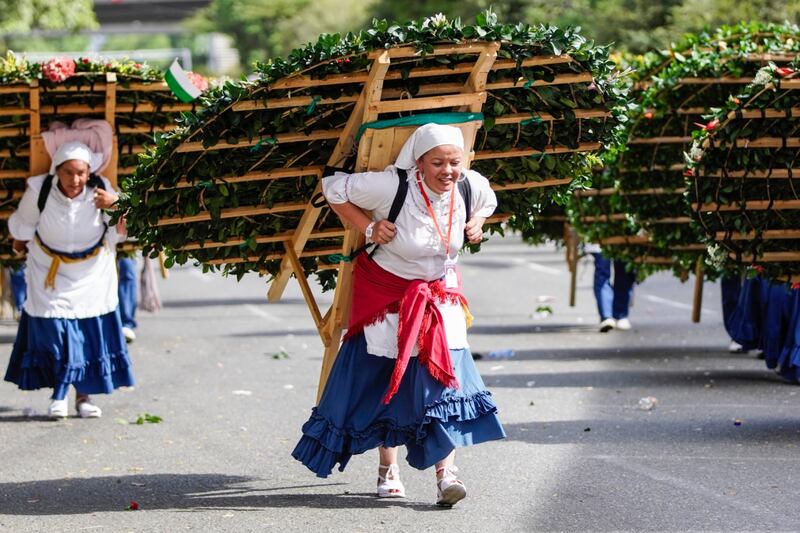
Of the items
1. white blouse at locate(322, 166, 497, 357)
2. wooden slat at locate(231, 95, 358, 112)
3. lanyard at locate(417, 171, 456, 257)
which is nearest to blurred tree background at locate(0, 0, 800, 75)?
wooden slat at locate(231, 95, 358, 112)

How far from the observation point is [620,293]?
17.5 m

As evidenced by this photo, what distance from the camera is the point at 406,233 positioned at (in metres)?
8.02

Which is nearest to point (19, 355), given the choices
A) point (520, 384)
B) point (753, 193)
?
point (520, 384)

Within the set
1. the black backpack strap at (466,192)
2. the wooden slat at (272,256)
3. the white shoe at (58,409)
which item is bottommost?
the white shoe at (58,409)

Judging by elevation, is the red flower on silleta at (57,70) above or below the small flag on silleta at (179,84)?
above

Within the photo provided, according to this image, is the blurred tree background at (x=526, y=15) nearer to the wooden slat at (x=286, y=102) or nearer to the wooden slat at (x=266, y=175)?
the wooden slat at (x=286, y=102)

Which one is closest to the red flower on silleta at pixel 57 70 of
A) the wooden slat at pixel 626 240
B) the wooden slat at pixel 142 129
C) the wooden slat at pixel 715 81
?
the wooden slat at pixel 142 129

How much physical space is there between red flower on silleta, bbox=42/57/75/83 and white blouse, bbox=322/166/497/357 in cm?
342

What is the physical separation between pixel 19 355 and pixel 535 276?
1485 cm

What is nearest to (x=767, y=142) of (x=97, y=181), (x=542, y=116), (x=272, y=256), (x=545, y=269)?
(x=542, y=116)

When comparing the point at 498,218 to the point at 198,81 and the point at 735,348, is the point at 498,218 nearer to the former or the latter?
the point at 198,81

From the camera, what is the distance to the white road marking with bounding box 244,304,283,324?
19.1 metres

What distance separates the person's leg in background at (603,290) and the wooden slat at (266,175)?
352 inches

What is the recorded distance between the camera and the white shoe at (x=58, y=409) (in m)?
11.2
